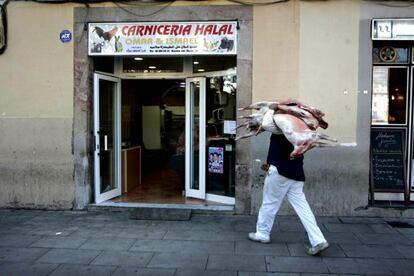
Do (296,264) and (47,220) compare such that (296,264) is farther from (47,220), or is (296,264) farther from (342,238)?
(47,220)

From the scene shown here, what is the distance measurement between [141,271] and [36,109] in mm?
3984

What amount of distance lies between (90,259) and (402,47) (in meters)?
5.71

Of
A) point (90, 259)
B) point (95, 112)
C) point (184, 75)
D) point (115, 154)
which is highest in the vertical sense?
point (184, 75)

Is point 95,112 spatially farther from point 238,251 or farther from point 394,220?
point 394,220

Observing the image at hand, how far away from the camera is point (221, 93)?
795 cm

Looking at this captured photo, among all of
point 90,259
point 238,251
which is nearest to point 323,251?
point 238,251

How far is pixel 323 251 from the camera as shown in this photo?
18.0 ft

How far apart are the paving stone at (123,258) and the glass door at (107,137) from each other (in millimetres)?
2519

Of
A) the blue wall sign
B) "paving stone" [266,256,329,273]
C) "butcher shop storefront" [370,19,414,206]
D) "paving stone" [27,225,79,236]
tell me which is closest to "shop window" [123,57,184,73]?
the blue wall sign

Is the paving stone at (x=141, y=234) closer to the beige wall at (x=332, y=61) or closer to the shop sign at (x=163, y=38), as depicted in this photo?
the shop sign at (x=163, y=38)

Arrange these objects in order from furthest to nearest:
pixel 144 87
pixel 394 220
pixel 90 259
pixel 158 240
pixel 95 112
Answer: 1. pixel 144 87
2. pixel 95 112
3. pixel 394 220
4. pixel 158 240
5. pixel 90 259

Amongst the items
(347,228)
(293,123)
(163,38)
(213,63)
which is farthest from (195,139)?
(293,123)

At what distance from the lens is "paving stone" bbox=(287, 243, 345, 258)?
543cm

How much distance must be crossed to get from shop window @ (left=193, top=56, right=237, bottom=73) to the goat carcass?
2244 mm
